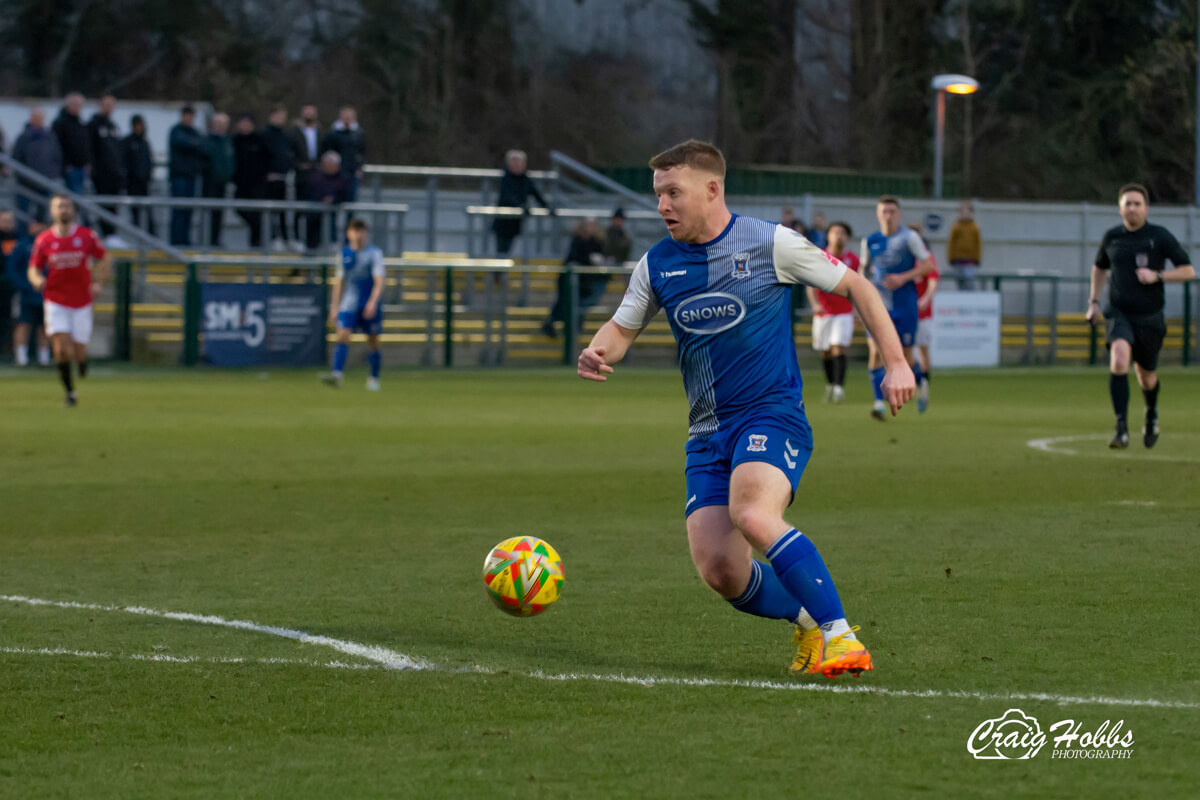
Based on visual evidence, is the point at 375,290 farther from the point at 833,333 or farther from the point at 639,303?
the point at 639,303

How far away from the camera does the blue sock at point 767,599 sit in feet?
20.1

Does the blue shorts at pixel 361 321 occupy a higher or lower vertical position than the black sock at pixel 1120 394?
higher

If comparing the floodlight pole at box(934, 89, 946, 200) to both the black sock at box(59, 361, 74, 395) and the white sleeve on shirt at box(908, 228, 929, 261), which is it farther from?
the black sock at box(59, 361, 74, 395)

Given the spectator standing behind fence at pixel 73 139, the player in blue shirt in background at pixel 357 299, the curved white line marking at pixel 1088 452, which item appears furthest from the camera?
the spectator standing behind fence at pixel 73 139

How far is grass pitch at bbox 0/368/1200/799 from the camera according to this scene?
4777 mm

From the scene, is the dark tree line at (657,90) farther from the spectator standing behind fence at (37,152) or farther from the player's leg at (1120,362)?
the player's leg at (1120,362)

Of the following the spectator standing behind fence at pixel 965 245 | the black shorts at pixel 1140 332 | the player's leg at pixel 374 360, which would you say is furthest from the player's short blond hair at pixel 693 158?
the spectator standing behind fence at pixel 965 245

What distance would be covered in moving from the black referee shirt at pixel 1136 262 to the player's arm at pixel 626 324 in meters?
8.58

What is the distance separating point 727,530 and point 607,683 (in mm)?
662

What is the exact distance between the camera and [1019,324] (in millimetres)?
34500

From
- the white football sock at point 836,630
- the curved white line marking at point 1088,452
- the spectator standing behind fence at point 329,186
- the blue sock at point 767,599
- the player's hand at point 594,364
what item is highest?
the spectator standing behind fence at point 329,186

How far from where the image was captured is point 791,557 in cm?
586

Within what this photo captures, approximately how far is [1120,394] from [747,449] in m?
9.37

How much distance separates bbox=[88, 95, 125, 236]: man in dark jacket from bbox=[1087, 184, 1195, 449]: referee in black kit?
62.7 feet
